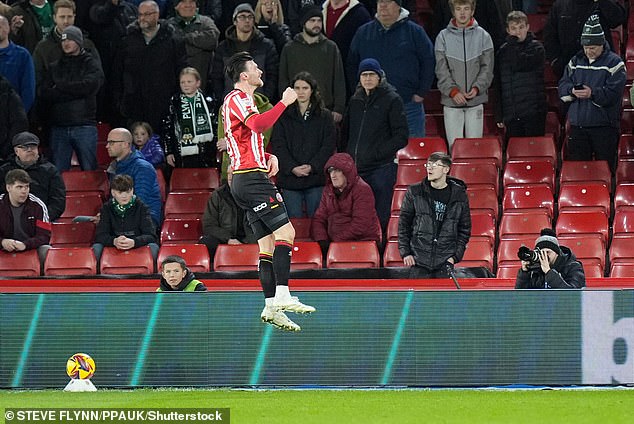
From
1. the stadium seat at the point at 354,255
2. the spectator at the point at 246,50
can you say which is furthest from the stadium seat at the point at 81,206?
the stadium seat at the point at 354,255

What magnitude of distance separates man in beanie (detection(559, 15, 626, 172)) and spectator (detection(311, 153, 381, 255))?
8.90ft

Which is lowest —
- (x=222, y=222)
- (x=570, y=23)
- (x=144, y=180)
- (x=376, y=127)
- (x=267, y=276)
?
(x=222, y=222)

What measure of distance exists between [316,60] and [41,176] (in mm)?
3534

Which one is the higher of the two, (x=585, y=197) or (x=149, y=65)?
(x=149, y=65)

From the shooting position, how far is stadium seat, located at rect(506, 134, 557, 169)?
57.4ft

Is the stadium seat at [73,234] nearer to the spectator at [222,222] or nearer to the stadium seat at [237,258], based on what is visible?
the spectator at [222,222]

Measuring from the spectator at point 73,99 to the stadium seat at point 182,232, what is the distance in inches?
68.8

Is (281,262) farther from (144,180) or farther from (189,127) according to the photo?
(189,127)

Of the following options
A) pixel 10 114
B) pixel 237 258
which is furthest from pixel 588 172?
pixel 10 114

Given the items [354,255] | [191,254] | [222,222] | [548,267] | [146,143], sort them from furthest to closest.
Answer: [146,143] < [222,222] < [191,254] < [354,255] < [548,267]

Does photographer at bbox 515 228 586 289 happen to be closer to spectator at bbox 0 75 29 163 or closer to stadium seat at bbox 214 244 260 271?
stadium seat at bbox 214 244 260 271

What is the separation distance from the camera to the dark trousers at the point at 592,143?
56.2 ft

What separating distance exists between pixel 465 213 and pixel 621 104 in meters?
3.09

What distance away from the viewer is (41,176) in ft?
55.4
